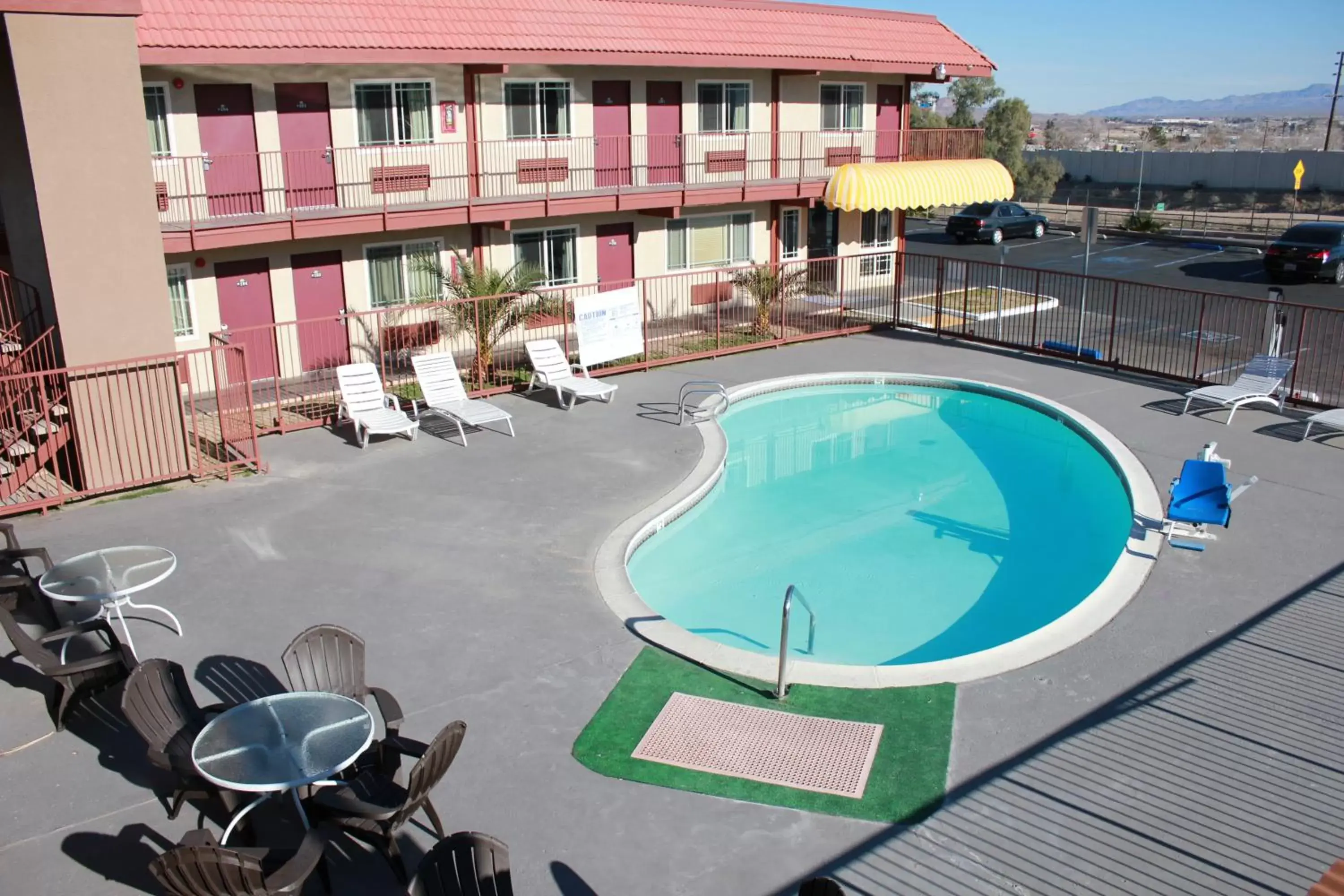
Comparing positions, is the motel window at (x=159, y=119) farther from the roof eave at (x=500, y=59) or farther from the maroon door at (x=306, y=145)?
the maroon door at (x=306, y=145)

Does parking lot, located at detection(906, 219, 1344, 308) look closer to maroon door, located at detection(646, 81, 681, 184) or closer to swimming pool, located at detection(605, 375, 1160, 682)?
maroon door, located at detection(646, 81, 681, 184)

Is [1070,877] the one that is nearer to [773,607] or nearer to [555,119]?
[773,607]

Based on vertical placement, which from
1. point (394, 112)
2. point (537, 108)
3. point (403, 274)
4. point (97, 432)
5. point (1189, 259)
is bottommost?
point (1189, 259)

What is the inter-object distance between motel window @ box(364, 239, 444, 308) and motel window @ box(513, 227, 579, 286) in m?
2.06

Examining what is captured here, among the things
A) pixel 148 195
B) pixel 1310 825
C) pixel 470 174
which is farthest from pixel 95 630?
pixel 470 174

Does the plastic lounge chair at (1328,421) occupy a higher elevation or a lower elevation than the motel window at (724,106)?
lower

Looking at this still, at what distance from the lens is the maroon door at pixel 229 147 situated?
19.3 m

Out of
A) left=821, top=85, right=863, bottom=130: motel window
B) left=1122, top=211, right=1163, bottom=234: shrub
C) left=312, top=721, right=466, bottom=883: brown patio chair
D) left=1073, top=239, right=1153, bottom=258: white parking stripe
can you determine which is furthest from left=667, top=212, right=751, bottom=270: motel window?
left=1122, top=211, right=1163, bottom=234: shrub

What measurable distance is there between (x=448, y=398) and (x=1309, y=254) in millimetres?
28054

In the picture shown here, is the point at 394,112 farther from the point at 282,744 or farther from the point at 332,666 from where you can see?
the point at 282,744

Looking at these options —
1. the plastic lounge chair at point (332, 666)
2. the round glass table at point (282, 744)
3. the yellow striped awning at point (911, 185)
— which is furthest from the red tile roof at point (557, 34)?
the round glass table at point (282, 744)

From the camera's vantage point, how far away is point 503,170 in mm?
22906

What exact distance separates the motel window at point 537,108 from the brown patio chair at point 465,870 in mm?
19229

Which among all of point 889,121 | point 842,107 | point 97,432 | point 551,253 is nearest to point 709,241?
point 551,253
